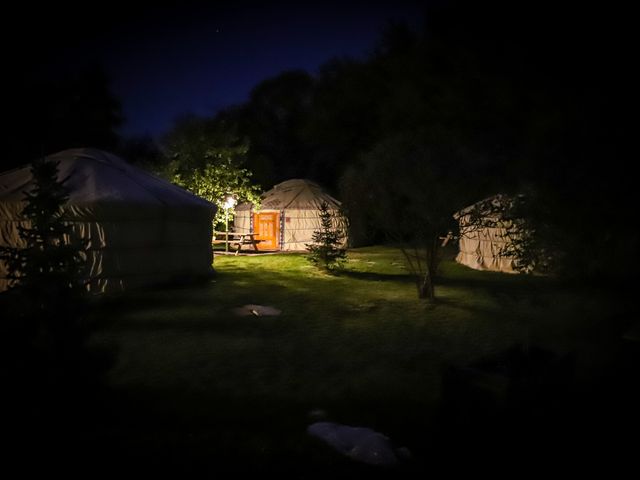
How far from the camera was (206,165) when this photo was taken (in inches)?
673

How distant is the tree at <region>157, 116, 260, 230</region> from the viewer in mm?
16797

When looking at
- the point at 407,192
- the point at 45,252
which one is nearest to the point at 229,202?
the point at 407,192

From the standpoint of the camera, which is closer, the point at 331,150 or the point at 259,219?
the point at 259,219

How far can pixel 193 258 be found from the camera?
450 inches

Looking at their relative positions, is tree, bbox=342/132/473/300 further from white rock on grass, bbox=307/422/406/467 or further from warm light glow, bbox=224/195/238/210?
warm light glow, bbox=224/195/238/210

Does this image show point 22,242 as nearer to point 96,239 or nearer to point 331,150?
point 96,239

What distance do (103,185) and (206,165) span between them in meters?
7.46

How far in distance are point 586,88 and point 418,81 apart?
3777mm

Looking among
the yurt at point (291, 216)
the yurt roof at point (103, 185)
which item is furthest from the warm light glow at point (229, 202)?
the yurt roof at point (103, 185)

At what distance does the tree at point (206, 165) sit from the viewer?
16.8 meters

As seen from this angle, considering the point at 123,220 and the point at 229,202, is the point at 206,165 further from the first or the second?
the point at 123,220

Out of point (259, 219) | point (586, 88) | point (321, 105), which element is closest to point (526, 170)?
point (586, 88)

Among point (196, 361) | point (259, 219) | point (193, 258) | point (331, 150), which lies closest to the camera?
point (196, 361)

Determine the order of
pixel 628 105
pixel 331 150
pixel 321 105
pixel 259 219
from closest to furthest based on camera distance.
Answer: pixel 628 105 < pixel 321 105 < pixel 259 219 < pixel 331 150
